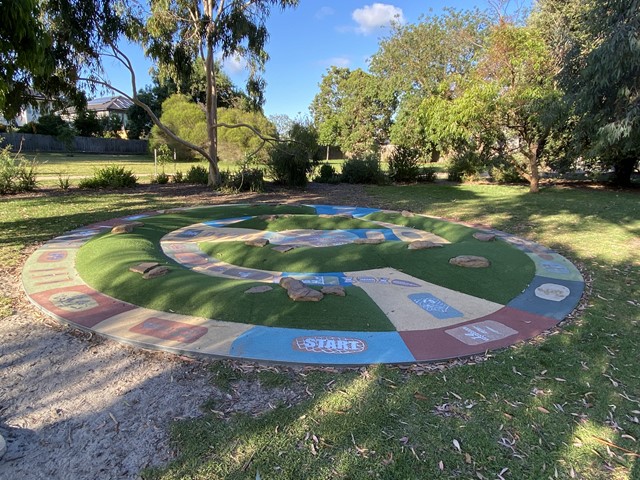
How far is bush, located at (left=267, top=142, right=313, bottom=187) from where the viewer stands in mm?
14266

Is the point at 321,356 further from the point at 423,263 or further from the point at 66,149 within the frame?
the point at 66,149

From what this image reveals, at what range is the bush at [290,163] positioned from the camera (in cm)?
1427

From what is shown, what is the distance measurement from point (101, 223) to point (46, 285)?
3595 millimetres

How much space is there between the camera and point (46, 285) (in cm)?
414

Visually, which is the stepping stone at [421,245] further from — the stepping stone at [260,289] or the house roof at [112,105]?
the house roof at [112,105]

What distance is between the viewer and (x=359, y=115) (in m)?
34.0

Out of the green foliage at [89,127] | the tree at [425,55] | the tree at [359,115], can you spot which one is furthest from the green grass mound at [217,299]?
the green foliage at [89,127]

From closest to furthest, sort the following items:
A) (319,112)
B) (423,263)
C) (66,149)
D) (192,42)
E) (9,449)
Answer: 1. (9,449)
2. (423,263)
3. (192,42)
4. (66,149)
5. (319,112)

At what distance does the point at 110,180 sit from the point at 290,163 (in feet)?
20.2

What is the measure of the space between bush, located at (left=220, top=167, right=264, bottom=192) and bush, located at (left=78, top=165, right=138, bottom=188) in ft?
10.6

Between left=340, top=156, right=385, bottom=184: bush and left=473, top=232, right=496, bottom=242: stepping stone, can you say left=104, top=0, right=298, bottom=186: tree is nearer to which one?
left=340, top=156, right=385, bottom=184: bush

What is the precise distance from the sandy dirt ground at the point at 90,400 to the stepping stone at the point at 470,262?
10.6ft

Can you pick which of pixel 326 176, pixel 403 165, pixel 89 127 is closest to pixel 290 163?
pixel 326 176

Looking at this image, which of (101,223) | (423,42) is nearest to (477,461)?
(101,223)
